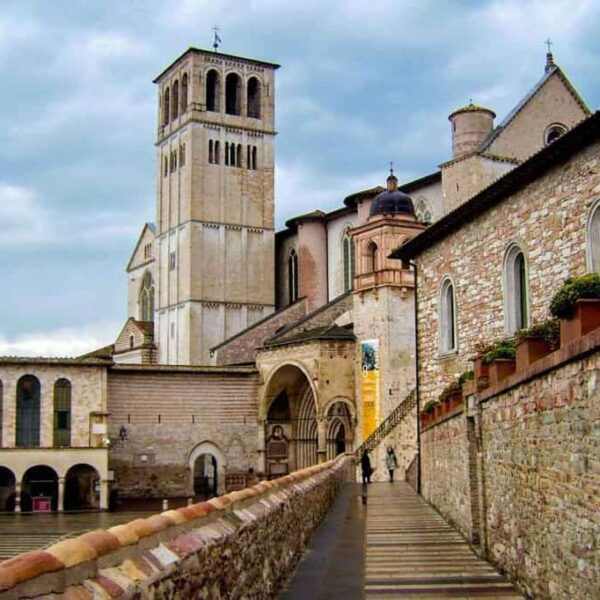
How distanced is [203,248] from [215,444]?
17.9m

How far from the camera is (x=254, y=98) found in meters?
73.1

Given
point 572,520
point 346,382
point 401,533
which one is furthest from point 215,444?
point 572,520

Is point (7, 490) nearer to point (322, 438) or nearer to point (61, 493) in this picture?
point (61, 493)

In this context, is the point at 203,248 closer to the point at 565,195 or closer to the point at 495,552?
the point at 565,195

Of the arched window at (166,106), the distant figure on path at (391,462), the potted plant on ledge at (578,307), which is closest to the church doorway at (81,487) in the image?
the distant figure on path at (391,462)

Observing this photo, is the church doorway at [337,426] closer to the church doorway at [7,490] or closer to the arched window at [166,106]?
the church doorway at [7,490]

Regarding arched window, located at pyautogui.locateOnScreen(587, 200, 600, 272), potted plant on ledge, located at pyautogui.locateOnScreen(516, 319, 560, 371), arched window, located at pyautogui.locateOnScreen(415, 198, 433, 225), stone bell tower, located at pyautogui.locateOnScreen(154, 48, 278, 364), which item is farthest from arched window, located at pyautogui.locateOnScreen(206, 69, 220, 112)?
potted plant on ledge, located at pyautogui.locateOnScreen(516, 319, 560, 371)

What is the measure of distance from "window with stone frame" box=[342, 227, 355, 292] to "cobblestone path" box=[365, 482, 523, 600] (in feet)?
130

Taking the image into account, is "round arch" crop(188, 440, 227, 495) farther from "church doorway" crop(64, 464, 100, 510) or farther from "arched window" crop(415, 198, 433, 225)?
"arched window" crop(415, 198, 433, 225)

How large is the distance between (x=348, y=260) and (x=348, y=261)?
3.6 inches

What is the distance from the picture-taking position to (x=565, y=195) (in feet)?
72.5

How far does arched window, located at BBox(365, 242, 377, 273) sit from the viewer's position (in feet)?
171

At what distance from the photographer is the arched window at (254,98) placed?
72.6m

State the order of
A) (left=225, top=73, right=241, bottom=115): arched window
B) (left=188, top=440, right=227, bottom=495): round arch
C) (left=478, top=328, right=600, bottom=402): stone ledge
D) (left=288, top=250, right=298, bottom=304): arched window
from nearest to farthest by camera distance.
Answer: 1. (left=478, top=328, right=600, bottom=402): stone ledge
2. (left=188, top=440, right=227, bottom=495): round arch
3. (left=288, top=250, right=298, bottom=304): arched window
4. (left=225, top=73, right=241, bottom=115): arched window
